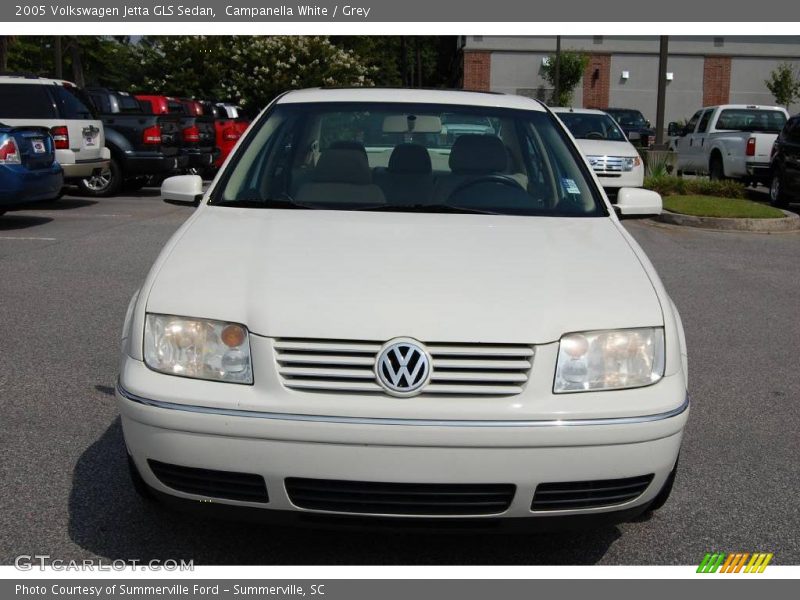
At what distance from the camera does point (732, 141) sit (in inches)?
736

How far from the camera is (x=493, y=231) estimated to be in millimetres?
3953

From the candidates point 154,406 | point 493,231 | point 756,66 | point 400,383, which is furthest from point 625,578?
point 756,66

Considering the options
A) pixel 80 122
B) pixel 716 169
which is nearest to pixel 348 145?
pixel 80 122

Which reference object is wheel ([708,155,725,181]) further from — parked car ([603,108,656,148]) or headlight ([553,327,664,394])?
headlight ([553,327,664,394])

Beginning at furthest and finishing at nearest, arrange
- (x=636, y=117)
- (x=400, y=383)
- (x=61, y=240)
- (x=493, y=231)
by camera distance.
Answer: (x=636, y=117)
(x=61, y=240)
(x=493, y=231)
(x=400, y=383)

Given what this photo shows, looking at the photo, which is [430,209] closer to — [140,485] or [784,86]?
[140,485]

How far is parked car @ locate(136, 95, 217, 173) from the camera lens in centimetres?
1903

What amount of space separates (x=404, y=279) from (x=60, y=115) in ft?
41.9

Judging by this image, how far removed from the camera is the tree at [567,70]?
182 feet

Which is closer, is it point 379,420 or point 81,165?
point 379,420

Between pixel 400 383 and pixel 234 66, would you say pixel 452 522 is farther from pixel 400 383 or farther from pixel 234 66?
pixel 234 66

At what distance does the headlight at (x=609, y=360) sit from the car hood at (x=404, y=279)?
1.5 inches

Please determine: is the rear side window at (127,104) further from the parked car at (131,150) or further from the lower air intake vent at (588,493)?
the lower air intake vent at (588,493)

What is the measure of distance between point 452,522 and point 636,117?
98.7 feet
